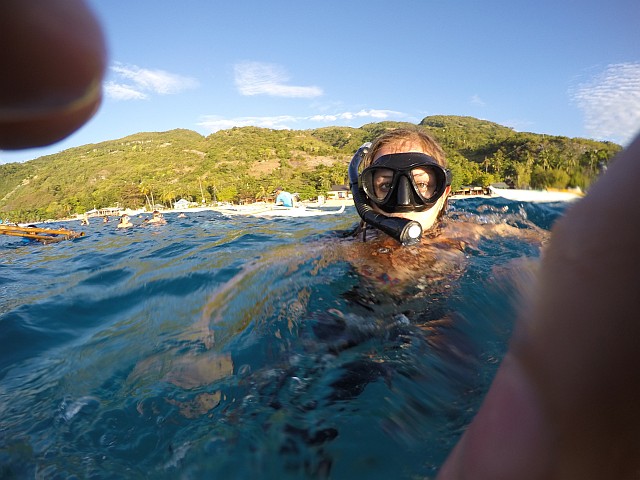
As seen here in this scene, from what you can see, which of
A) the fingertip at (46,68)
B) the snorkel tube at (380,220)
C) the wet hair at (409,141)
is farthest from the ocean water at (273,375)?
the fingertip at (46,68)

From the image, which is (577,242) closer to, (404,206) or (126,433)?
(126,433)

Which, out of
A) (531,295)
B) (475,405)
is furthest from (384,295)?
(531,295)

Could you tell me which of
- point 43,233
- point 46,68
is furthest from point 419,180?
point 43,233

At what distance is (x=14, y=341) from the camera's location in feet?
9.30

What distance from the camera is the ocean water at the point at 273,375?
1.17 m

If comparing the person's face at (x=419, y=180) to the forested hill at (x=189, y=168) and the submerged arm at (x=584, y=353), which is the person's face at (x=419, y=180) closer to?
the submerged arm at (x=584, y=353)

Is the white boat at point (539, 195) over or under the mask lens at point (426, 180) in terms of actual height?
under

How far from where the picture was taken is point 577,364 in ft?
1.23

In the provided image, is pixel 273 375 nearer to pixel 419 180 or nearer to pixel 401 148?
pixel 419 180

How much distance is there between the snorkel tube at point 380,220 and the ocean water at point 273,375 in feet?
1.22

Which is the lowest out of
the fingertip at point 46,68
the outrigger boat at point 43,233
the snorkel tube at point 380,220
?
the outrigger boat at point 43,233

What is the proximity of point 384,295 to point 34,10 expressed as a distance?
205cm

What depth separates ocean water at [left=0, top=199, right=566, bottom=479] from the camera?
1.17m

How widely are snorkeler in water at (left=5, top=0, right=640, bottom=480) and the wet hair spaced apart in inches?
117
